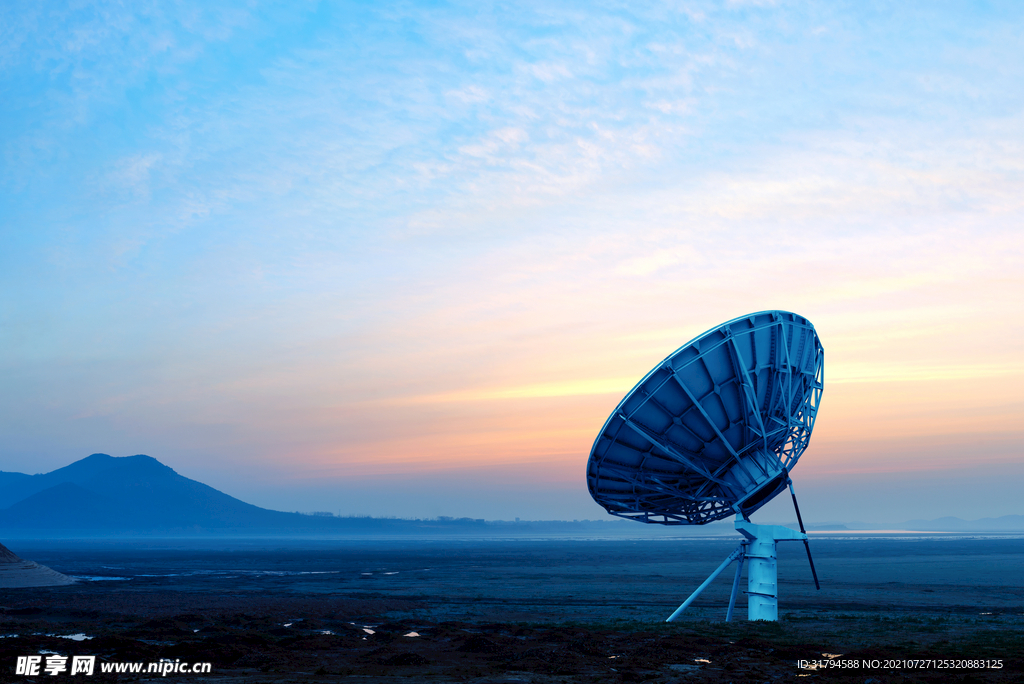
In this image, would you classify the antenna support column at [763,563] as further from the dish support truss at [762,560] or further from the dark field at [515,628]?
the dark field at [515,628]

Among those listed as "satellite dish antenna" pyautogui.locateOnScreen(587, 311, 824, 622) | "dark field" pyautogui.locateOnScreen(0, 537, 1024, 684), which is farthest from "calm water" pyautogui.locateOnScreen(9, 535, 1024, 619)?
"satellite dish antenna" pyautogui.locateOnScreen(587, 311, 824, 622)

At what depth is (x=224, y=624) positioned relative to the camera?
40.8 metres

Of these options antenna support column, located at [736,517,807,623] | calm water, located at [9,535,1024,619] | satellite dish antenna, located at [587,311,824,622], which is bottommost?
calm water, located at [9,535,1024,619]

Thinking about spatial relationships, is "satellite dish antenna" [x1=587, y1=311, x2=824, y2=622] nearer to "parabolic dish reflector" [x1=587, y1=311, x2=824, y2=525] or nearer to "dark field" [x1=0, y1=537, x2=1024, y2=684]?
"parabolic dish reflector" [x1=587, y1=311, x2=824, y2=525]

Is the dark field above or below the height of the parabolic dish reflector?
below

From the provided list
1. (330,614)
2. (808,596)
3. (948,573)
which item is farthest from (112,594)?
(948,573)

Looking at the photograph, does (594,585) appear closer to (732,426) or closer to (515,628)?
A: (515,628)

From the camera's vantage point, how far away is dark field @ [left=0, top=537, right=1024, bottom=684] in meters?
26.3

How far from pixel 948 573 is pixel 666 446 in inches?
2738

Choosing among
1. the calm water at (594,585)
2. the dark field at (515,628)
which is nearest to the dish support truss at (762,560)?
the dark field at (515,628)

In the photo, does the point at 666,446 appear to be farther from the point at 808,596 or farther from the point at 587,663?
the point at 808,596

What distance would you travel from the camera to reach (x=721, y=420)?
32469mm

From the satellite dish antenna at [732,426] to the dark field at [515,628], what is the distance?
483 cm

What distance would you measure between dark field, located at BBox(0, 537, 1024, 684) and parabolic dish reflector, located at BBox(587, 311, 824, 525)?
21.6ft
